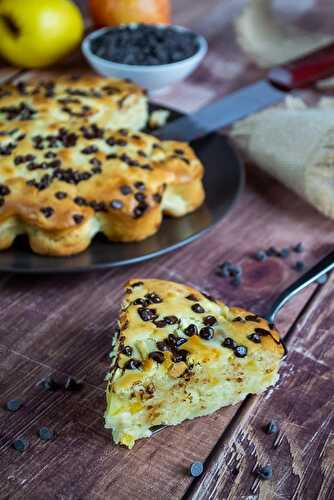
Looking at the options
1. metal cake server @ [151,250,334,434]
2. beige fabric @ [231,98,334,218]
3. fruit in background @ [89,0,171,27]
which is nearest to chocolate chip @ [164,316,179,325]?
metal cake server @ [151,250,334,434]

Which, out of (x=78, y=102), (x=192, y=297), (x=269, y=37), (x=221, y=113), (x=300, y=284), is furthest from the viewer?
(x=269, y=37)

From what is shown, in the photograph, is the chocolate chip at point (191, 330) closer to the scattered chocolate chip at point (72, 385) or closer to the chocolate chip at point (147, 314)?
the chocolate chip at point (147, 314)

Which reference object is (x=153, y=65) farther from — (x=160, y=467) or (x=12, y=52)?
(x=160, y=467)

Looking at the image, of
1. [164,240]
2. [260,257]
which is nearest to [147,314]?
[164,240]

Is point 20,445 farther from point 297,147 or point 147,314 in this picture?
point 297,147

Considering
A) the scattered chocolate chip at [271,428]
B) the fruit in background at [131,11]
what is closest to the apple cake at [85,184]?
the scattered chocolate chip at [271,428]

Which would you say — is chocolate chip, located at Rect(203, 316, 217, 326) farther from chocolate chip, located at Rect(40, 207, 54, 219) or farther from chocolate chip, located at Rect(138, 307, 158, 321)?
chocolate chip, located at Rect(40, 207, 54, 219)
